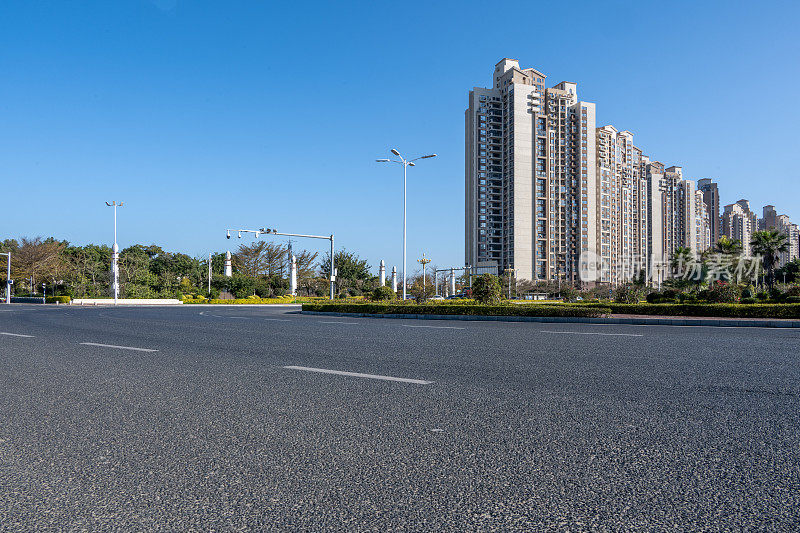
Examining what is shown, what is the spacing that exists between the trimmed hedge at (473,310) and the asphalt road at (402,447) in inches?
497

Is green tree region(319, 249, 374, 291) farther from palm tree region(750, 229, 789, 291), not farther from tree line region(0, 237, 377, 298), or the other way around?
palm tree region(750, 229, 789, 291)

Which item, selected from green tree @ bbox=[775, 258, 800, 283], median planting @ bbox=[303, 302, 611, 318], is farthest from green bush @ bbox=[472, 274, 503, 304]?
green tree @ bbox=[775, 258, 800, 283]

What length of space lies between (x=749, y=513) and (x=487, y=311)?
18923 millimetres

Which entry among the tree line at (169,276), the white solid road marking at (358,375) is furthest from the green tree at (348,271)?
the white solid road marking at (358,375)

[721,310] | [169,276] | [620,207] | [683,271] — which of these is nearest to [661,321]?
[721,310]

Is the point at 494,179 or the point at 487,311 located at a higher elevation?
the point at 494,179

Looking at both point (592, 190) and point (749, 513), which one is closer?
point (749, 513)

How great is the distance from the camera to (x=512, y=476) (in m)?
2.67

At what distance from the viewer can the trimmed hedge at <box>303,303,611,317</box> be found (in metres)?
19.1

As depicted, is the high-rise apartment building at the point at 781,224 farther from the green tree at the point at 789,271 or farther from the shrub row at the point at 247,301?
the shrub row at the point at 247,301

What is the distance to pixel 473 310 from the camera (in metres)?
21.5

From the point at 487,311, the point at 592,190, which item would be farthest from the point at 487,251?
the point at 487,311

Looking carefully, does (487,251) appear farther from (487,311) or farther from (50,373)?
(50,373)

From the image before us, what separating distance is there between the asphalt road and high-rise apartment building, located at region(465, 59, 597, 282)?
99.8m
